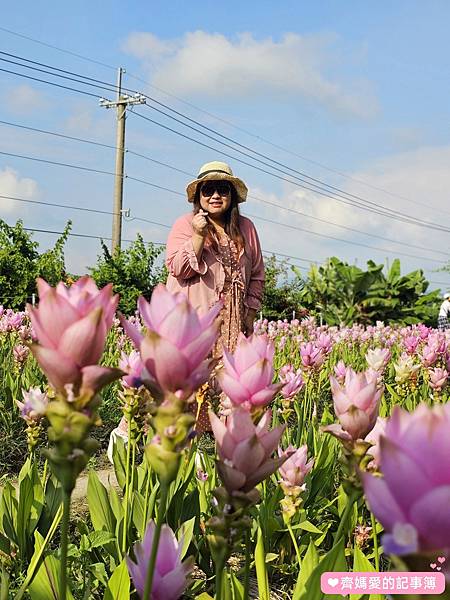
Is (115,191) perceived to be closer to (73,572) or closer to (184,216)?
(184,216)

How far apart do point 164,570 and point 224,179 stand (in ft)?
9.83

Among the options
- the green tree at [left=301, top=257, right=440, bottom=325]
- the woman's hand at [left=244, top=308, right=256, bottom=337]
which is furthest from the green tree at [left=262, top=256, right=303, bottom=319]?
the woman's hand at [left=244, top=308, right=256, bottom=337]

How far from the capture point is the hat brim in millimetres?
3686

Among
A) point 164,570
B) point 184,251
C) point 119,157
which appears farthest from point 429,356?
point 119,157

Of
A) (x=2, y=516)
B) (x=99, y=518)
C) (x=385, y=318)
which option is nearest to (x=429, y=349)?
(x=99, y=518)

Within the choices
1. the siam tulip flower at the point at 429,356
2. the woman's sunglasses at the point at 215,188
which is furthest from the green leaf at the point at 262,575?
the woman's sunglasses at the point at 215,188

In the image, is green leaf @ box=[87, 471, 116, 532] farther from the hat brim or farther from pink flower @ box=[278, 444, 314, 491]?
the hat brim

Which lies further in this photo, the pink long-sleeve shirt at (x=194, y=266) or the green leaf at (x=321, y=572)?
the pink long-sleeve shirt at (x=194, y=266)

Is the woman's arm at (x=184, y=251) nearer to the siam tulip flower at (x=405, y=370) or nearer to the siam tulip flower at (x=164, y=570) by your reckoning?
the siam tulip flower at (x=405, y=370)

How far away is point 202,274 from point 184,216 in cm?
40

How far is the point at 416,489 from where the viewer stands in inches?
20.2

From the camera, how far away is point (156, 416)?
76 centimetres

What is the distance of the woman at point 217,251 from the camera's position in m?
3.68

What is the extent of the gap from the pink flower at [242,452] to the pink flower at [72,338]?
0.20 m
